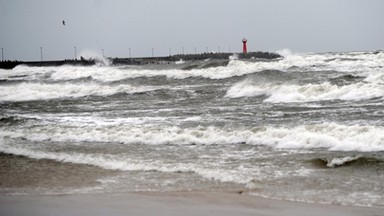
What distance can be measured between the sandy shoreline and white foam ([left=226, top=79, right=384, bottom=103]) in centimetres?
1132

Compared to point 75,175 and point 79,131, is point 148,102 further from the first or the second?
point 75,175

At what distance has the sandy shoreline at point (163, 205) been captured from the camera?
4.96m

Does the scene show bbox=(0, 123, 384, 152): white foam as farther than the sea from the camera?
Yes

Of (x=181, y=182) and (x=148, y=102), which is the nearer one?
(x=181, y=182)

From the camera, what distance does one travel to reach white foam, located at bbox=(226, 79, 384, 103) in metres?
16.1

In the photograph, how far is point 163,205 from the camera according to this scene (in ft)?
17.5

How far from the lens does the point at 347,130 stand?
925 cm

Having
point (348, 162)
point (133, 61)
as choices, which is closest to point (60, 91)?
point (348, 162)

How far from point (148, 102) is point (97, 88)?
8.48 meters


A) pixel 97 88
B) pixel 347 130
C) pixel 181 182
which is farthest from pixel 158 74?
pixel 181 182

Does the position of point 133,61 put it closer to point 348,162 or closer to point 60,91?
point 60,91

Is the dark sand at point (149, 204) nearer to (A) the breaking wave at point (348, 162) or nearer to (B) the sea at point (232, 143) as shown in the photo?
(B) the sea at point (232, 143)

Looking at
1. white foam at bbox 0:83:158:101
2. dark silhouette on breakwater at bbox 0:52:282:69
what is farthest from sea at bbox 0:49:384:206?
dark silhouette on breakwater at bbox 0:52:282:69

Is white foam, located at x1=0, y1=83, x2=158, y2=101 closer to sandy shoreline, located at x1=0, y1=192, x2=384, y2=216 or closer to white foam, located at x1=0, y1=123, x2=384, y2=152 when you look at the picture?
white foam, located at x1=0, y1=123, x2=384, y2=152
